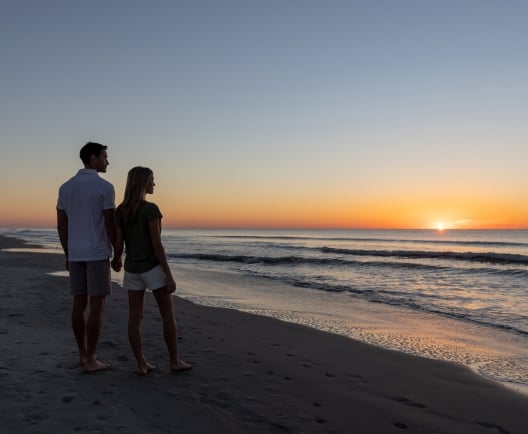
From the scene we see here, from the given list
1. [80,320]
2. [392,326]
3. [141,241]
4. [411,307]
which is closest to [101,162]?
[141,241]

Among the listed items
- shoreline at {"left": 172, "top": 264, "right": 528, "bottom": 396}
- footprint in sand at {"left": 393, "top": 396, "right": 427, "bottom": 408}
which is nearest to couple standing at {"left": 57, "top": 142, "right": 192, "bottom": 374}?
footprint in sand at {"left": 393, "top": 396, "right": 427, "bottom": 408}

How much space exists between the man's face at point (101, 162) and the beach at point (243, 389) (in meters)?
2.06

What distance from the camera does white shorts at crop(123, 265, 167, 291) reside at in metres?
4.53

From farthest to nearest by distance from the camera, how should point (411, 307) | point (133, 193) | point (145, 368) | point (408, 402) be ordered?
point (411, 307) < point (145, 368) < point (133, 193) < point (408, 402)

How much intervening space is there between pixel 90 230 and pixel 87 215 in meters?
0.15

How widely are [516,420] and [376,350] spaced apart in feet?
8.21

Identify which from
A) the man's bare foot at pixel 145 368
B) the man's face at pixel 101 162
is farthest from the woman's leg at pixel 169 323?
the man's face at pixel 101 162

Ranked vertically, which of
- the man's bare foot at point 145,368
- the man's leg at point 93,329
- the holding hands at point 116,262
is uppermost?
the holding hands at point 116,262

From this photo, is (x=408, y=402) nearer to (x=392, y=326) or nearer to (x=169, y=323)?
(x=169, y=323)

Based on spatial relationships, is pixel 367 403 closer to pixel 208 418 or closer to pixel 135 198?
pixel 208 418

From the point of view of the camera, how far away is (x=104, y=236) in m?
4.54

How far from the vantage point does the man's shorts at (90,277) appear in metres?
4.47

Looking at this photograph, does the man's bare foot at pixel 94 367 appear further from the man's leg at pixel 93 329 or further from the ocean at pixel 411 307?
the ocean at pixel 411 307

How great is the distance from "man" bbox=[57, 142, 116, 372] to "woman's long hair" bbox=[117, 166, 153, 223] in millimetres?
163
